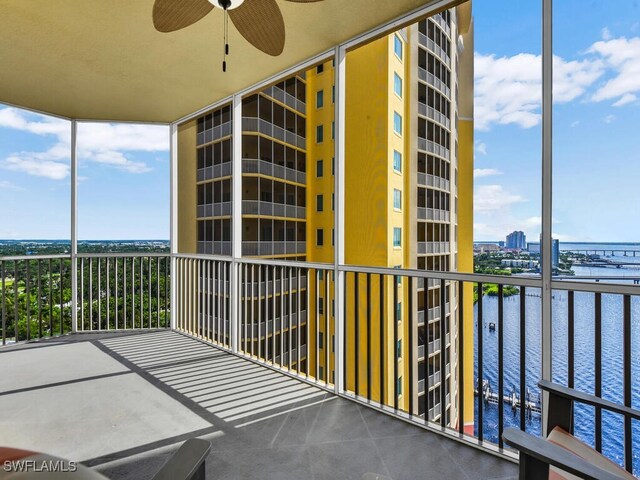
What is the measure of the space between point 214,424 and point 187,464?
65.6 inches

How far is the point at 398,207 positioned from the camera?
278 inches

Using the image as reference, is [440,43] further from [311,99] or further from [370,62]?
[311,99]

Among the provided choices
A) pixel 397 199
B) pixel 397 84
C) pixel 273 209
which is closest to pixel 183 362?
pixel 273 209

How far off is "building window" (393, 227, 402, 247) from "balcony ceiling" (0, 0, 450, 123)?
4212 mm

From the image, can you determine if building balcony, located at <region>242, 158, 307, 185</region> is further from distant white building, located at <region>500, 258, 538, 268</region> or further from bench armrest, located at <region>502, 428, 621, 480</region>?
bench armrest, located at <region>502, 428, 621, 480</region>

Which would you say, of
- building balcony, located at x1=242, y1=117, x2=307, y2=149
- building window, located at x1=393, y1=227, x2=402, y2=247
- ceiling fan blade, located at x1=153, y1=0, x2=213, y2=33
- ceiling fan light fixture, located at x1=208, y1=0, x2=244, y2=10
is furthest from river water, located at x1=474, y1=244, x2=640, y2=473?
building balcony, located at x1=242, y1=117, x2=307, y2=149

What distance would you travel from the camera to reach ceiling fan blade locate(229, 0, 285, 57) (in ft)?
6.64

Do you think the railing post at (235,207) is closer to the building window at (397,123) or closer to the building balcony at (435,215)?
the building window at (397,123)

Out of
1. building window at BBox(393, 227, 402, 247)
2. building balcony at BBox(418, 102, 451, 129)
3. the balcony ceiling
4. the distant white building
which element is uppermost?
building balcony at BBox(418, 102, 451, 129)

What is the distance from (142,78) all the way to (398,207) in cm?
494

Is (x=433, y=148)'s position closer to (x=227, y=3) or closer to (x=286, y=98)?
(x=286, y=98)

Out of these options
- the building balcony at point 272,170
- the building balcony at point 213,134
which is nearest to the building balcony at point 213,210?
the building balcony at point 272,170

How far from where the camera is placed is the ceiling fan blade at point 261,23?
203 cm

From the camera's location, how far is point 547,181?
1815mm
